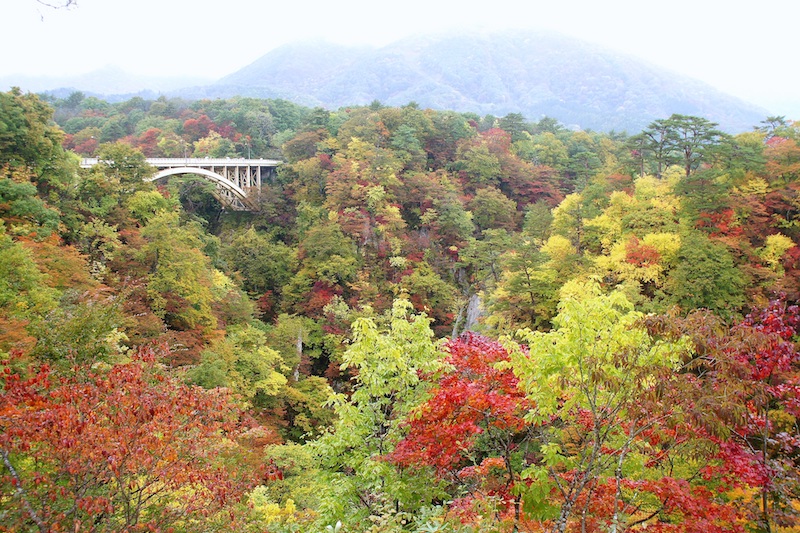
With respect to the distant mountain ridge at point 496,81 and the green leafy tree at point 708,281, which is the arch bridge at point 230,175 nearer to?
the green leafy tree at point 708,281

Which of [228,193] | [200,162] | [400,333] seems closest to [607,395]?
[400,333]

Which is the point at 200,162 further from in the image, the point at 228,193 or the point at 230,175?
the point at 230,175

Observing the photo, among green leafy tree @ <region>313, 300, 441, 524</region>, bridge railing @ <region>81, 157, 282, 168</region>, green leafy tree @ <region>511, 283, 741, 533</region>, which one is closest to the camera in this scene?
green leafy tree @ <region>511, 283, 741, 533</region>

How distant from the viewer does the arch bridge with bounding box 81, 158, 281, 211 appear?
1071 inches

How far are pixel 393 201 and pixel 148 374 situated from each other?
22151 mm

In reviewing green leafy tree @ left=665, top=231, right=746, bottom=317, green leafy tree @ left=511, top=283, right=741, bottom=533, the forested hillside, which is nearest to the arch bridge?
the forested hillside

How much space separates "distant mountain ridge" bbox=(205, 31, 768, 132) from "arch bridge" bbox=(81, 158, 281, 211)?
88920 millimetres

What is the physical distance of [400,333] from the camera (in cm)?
729

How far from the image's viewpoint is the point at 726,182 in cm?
1681

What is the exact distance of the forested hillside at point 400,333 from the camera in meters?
4.58

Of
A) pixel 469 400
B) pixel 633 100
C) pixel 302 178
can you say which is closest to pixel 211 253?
pixel 302 178

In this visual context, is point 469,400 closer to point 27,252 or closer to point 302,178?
point 27,252

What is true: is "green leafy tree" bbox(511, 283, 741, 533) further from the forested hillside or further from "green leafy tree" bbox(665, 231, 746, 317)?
"green leafy tree" bbox(665, 231, 746, 317)

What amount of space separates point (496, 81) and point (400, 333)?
165m
